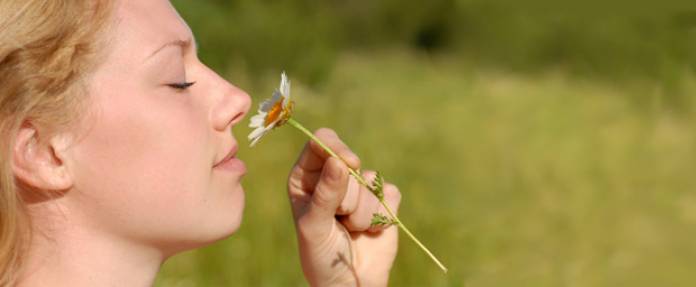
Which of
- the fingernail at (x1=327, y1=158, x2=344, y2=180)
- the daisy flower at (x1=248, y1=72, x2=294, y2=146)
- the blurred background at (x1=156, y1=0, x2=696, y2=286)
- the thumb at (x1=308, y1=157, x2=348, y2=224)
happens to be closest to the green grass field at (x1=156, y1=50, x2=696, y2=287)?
the blurred background at (x1=156, y1=0, x2=696, y2=286)

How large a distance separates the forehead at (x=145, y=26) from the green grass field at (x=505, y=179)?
1489 mm

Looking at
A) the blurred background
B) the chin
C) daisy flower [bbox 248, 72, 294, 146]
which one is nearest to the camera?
daisy flower [bbox 248, 72, 294, 146]

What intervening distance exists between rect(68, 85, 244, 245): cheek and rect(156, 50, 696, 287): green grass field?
4.74 feet

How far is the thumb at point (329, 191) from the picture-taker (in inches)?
65.4

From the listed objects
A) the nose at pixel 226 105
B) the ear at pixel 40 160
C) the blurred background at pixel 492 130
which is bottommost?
the blurred background at pixel 492 130

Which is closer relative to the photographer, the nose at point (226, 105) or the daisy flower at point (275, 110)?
the daisy flower at point (275, 110)

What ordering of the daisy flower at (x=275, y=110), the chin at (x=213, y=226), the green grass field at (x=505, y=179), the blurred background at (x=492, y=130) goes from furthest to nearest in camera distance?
the blurred background at (x=492, y=130)
the green grass field at (x=505, y=179)
the chin at (x=213, y=226)
the daisy flower at (x=275, y=110)

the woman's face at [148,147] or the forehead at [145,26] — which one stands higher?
the forehead at [145,26]

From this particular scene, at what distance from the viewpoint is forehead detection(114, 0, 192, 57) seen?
64.7 inches

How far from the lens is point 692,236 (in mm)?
5484

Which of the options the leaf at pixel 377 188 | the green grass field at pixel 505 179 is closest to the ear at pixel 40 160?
the leaf at pixel 377 188

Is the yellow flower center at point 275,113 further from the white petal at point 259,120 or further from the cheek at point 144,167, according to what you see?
the cheek at point 144,167

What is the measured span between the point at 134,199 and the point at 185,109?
15 centimetres

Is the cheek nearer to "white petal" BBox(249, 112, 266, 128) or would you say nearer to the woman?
the woman
